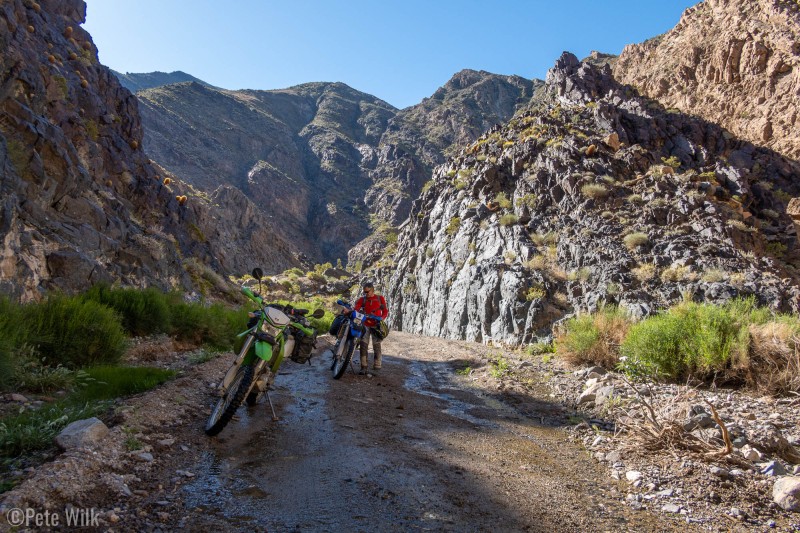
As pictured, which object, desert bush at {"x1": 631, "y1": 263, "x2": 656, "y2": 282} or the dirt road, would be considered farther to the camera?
desert bush at {"x1": 631, "y1": 263, "x2": 656, "y2": 282}

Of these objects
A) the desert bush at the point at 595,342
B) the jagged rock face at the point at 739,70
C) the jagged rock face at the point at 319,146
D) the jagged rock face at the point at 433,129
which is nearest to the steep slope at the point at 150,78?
the jagged rock face at the point at 319,146

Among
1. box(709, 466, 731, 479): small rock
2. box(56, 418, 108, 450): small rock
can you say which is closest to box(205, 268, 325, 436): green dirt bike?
box(56, 418, 108, 450): small rock

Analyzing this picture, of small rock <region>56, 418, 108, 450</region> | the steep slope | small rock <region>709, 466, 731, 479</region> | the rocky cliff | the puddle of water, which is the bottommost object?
the puddle of water

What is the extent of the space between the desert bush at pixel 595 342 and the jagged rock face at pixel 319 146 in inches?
2236

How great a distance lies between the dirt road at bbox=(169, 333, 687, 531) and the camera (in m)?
2.96

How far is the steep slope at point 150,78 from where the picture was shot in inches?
4370

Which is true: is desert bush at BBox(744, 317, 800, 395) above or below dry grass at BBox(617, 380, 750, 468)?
above

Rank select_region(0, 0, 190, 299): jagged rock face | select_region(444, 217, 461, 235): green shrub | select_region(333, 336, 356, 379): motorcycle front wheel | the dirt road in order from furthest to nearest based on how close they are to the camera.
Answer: select_region(444, 217, 461, 235): green shrub → select_region(0, 0, 190, 299): jagged rock face → select_region(333, 336, 356, 379): motorcycle front wheel → the dirt road

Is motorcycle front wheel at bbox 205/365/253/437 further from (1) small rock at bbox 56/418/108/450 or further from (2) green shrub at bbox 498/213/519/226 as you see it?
(2) green shrub at bbox 498/213/519/226

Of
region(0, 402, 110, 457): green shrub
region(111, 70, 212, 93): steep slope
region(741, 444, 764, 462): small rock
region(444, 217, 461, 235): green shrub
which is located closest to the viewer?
region(0, 402, 110, 457): green shrub

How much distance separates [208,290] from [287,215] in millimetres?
60784

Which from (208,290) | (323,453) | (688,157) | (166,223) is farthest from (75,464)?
(688,157)

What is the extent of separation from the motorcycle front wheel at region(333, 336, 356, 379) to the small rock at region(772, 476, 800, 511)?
636cm

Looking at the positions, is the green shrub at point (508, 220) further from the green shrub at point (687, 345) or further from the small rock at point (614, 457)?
the small rock at point (614, 457)
